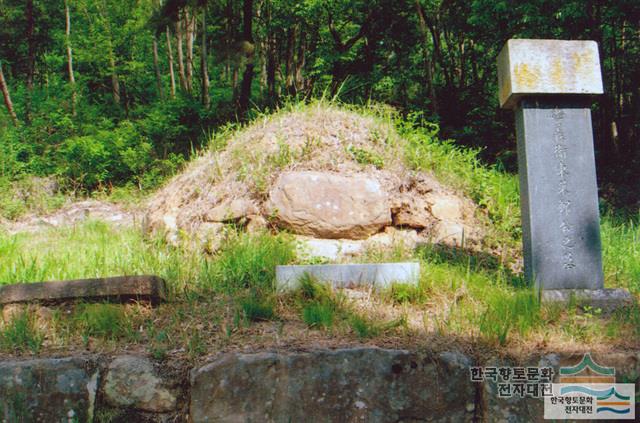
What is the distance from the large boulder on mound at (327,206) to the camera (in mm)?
4320

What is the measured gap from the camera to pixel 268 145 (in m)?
5.05

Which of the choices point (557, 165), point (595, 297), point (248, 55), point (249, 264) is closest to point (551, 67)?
point (557, 165)

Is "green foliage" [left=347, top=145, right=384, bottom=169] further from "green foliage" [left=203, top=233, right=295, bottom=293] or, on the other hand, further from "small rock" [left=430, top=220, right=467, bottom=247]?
"green foliage" [left=203, top=233, right=295, bottom=293]

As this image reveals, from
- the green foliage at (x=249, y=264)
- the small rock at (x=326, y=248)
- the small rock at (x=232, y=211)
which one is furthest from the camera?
the small rock at (x=232, y=211)

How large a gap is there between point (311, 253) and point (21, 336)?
2.08 metres

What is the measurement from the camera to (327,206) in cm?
435

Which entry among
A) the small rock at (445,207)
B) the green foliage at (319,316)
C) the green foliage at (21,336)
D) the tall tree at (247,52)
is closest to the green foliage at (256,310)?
the green foliage at (319,316)

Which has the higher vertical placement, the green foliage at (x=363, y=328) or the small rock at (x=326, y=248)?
the small rock at (x=326, y=248)

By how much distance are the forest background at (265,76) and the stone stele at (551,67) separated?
2988mm

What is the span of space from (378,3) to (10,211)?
25.5 feet

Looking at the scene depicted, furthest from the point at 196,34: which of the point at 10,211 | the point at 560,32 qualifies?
the point at 560,32

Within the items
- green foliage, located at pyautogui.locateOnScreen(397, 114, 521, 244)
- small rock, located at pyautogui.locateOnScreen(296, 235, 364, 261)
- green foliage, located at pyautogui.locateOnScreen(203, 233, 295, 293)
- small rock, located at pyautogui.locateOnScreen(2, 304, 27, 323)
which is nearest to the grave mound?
small rock, located at pyautogui.locateOnScreen(296, 235, 364, 261)

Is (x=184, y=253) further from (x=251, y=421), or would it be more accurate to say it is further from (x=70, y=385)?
(x=251, y=421)

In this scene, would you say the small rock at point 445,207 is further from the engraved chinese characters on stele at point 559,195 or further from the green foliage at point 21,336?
the green foliage at point 21,336
